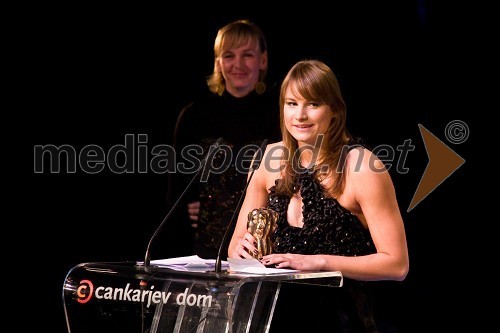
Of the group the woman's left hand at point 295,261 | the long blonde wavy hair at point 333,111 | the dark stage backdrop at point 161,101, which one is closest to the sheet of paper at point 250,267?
the woman's left hand at point 295,261

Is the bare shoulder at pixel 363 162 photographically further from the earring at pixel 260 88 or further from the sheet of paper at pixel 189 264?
the earring at pixel 260 88

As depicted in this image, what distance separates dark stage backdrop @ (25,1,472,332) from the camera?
416 cm

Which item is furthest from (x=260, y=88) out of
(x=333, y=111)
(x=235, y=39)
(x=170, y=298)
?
(x=170, y=298)

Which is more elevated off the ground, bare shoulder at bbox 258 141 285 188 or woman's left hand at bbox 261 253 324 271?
bare shoulder at bbox 258 141 285 188

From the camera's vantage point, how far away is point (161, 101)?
4844 millimetres

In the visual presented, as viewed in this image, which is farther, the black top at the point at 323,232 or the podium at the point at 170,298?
the black top at the point at 323,232

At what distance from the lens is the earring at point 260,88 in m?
4.09

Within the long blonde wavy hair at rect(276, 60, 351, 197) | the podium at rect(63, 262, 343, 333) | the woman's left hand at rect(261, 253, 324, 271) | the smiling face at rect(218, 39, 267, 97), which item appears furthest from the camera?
the smiling face at rect(218, 39, 267, 97)

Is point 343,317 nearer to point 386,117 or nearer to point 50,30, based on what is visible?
point 386,117

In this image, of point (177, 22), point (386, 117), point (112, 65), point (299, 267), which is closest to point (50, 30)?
point (112, 65)

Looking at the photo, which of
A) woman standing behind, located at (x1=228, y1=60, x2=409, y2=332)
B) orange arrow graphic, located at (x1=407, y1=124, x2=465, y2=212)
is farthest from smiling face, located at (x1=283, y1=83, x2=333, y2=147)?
orange arrow graphic, located at (x1=407, y1=124, x2=465, y2=212)

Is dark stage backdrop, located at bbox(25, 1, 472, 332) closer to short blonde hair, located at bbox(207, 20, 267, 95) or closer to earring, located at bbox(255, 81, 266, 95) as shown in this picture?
earring, located at bbox(255, 81, 266, 95)

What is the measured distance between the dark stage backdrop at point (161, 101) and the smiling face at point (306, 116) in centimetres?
124

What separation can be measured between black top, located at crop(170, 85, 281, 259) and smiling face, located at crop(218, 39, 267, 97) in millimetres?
48
